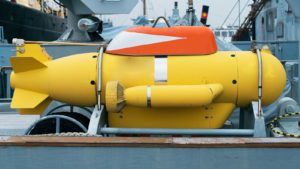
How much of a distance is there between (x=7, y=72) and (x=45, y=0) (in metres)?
22.7

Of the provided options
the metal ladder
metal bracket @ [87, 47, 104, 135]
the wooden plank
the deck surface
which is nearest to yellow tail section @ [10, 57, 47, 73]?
metal bracket @ [87, 47, 104, 135]

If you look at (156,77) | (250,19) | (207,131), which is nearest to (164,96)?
(156,77)

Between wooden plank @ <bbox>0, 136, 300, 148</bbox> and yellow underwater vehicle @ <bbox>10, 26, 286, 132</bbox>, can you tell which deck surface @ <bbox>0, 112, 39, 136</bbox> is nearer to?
yellow underwater vehicle @ <bbox>10, 26, 286, 132</bbox>

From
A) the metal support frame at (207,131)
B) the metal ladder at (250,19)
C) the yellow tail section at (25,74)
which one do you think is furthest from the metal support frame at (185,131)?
the metal ladder at (250,19)

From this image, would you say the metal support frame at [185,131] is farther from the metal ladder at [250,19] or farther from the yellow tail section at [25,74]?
the metal ladder at [250,19]

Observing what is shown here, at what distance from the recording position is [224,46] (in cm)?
584

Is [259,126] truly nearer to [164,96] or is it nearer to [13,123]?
[164,96]

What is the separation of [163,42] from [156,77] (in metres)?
0.27

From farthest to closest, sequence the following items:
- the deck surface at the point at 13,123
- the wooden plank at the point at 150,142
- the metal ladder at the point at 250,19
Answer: the metal ladder at the point at 250,19
the deck surface at the point at 13,123
the wooden plank at the point at 150,142

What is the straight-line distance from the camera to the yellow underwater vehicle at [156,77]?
3270mm

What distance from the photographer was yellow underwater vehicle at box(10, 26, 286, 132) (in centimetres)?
327

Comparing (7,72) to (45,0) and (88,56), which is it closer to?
(88,56)

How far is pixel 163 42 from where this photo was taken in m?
3.32
